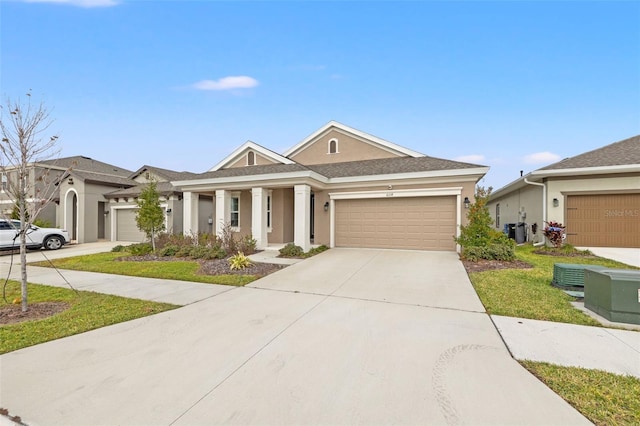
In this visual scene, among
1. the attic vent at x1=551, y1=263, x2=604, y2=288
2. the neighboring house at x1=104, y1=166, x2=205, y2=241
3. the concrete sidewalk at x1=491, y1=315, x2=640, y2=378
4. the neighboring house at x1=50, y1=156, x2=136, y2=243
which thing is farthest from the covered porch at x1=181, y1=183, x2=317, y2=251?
the concrete sidewalk at x1=491, y1=315, x2=640, y2=378

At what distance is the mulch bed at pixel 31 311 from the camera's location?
448 cm

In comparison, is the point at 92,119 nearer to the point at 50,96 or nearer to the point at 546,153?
the point at 50,96

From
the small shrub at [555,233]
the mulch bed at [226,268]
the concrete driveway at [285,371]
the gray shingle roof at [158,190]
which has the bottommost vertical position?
the mulch bed at [226,268]

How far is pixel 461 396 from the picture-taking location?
2434 mm

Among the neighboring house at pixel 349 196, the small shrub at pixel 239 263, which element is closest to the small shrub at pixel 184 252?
the neighboring house at pixel 349 196

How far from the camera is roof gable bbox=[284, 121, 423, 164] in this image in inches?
A: 595

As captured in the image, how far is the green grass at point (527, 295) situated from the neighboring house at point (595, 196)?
11.8 ft

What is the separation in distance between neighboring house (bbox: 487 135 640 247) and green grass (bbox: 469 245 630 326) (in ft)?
11.8

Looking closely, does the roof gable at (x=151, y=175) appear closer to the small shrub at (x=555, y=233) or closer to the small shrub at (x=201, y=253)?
the small shrub at (x=201, y=253)

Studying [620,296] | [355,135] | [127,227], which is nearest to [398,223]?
[355,135]

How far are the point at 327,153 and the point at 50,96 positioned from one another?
40.1 feet

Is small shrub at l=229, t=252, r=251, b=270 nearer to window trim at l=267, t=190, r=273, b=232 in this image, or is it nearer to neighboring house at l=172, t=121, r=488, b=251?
neighboring house at l=172, t=121, r=488, b=251

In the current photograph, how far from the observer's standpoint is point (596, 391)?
8.13 ft

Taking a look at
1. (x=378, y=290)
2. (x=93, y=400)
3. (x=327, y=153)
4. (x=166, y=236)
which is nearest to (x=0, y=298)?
(x=93, y=400)
